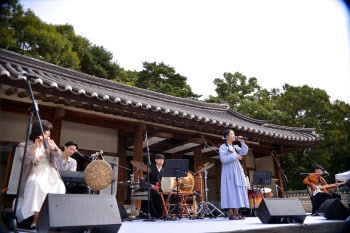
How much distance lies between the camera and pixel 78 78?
29.9 feet

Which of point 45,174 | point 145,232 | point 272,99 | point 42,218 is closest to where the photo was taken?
point 42,218

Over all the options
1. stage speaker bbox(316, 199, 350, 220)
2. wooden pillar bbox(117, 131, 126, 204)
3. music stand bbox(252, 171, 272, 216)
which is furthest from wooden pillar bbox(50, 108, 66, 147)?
stage speaker bbox(316, 199, 350, 220)

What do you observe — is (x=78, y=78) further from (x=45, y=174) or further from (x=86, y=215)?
(x=86, y=215)

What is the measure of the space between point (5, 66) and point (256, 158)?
10.2m

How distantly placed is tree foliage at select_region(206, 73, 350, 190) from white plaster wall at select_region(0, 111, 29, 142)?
15.0m

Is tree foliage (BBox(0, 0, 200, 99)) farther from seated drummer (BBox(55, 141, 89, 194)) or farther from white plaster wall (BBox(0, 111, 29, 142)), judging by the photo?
seated drummer (BBox(55, 141, 89, 194))

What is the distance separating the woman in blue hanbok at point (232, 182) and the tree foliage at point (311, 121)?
1416 cm

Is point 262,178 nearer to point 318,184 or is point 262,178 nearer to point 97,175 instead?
point 318,184

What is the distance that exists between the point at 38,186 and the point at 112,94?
4233mm

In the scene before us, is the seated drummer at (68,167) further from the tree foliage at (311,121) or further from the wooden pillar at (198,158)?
the tree foliage at (311,121)

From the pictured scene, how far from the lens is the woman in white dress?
10.9ft

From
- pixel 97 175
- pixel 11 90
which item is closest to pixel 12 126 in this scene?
pixel 11 90

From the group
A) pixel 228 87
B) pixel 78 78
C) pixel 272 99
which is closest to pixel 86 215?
pixel 78 78

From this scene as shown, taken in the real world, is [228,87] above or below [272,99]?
above
